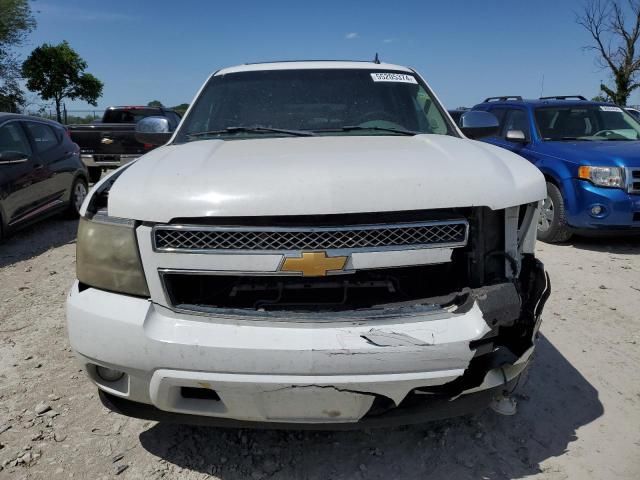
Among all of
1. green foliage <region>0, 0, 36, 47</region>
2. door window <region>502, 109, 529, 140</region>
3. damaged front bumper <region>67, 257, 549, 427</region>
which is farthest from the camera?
green foliage <region>0, 0, 36, 47</region>

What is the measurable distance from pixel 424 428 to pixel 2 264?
504 cm

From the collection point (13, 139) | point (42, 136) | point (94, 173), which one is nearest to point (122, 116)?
point (94, 173)

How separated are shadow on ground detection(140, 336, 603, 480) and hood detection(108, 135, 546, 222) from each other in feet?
3.88

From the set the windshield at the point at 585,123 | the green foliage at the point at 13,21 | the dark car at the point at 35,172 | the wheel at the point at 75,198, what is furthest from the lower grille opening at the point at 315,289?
the green foliage at the point at 13,21

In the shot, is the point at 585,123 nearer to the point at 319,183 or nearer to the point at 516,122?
the point at 516,122

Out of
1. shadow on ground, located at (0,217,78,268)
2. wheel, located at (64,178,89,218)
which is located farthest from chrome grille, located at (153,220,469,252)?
wheel, located at (64,178,89,218)

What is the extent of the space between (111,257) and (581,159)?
557 cm

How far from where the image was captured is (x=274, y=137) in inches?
114

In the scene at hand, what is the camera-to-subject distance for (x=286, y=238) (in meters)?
1.88

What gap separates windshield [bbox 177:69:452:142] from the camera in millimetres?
3102

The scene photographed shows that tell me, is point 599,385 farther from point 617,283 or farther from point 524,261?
point 617,283

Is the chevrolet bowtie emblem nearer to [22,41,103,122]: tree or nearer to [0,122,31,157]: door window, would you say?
[0,122,31,157]: door window

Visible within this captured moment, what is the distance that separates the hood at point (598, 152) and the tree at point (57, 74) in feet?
101

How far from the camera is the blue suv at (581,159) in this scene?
5688 millimetres
